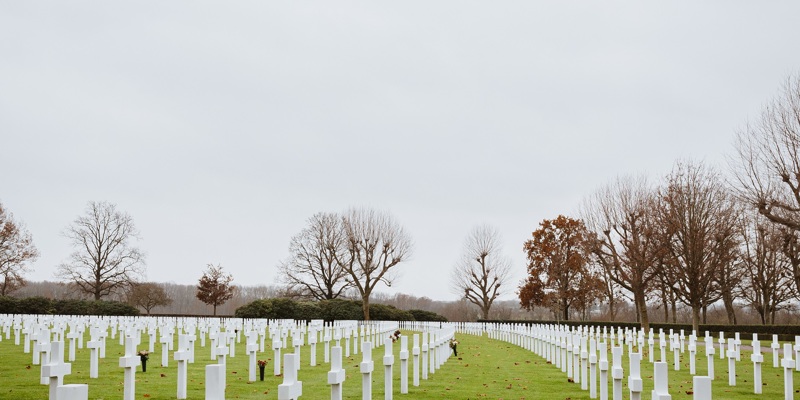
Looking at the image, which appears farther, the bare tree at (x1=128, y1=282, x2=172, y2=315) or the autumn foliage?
the bare tree at (x1=128, y1=282, x2=172, y2=315)

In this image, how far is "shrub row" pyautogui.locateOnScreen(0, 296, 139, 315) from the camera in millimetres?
43438

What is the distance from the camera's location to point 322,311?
1946 inches

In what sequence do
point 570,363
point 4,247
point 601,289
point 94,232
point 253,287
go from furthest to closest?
1. point 253,287
2. point 94,232
3. point 4,247
4. point 601,289
5. point 570,363

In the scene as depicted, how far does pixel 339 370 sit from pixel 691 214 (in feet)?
100

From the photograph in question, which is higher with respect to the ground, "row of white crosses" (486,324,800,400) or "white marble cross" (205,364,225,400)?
"white marble cross" (205,364,225,400)

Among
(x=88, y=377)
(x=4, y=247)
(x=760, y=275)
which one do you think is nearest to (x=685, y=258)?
(x=760, y=275)

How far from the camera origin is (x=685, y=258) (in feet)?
107

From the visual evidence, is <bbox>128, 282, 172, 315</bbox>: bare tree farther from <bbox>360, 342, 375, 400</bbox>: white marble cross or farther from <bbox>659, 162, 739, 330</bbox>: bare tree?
<bbox>360, 342, 375, 400</bbox>: white marble cross

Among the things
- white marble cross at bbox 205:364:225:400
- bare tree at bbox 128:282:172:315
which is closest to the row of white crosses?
white marble cross at bbox 205:364:225:400

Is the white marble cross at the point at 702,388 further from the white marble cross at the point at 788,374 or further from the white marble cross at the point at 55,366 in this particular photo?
the white marble cross at the point at 788,374

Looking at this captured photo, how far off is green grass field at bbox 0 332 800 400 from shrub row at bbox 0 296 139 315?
28.1m

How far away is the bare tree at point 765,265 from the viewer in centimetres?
4028

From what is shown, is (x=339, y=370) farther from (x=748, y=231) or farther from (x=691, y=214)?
(x=748, y=231)

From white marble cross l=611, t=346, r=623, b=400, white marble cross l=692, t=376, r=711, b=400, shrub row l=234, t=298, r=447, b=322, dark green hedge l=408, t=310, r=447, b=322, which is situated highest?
white marble cross l=692, t=376, r=711, b=400
